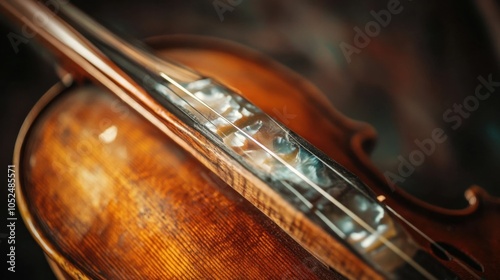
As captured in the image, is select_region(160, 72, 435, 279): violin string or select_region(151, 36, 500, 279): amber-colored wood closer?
select_region(160, 72, 435, 279): violin string

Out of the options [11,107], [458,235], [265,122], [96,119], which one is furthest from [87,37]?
[458,235]

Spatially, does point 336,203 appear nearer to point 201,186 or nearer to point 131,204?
point 201,186

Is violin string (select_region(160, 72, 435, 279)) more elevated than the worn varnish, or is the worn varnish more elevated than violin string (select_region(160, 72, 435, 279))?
violin string (select_region(160, 72, 435, 279))

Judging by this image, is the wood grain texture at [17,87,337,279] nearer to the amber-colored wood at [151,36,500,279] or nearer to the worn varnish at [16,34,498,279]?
the worn varnish at [16,34,498,279]

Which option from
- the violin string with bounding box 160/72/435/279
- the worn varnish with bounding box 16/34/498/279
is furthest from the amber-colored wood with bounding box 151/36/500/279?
the violin string with bounding box 160/72/435/279

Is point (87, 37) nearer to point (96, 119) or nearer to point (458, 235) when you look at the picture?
point (96, 119)

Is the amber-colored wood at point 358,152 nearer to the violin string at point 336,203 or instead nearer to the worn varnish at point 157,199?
the worn varnish at point 157,199

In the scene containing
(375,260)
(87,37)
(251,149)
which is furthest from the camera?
(87,37)

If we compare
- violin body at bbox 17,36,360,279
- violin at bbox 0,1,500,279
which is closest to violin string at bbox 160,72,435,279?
violin at bbox 0,1,500,279
